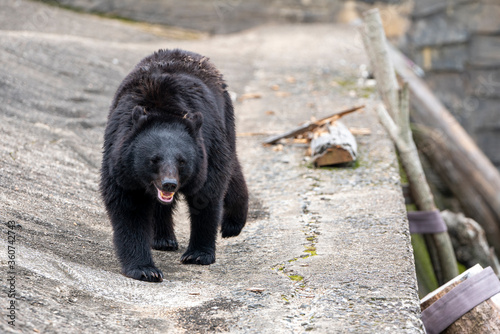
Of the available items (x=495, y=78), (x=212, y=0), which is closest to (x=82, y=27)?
(x=212, y=0)

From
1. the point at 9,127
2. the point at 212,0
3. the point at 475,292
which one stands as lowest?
the point at 475,292

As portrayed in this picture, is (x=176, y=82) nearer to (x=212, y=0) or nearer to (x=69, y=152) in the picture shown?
(x=69, y=152)

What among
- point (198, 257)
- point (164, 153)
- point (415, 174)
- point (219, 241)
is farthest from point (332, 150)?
point (164, 153)

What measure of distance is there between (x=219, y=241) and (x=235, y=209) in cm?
26

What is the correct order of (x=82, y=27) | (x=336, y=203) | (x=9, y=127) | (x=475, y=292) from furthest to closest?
(x=82, y=27) < (x=9, y=127) < (x=336, y=203) < (x=475, y=292)

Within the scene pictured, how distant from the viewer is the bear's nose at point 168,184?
12.2 feet

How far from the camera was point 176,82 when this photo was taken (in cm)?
411

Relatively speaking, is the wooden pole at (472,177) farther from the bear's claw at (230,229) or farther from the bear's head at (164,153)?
the bear's head at (164,153)

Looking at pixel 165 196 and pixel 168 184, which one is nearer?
pixel 168 184

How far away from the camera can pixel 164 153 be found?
3.83 m

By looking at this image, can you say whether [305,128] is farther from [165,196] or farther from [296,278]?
[165,196]

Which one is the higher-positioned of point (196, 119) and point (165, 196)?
point (196, 119)

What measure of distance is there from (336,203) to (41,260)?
8.26 ft

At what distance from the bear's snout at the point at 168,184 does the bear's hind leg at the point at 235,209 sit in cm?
123
